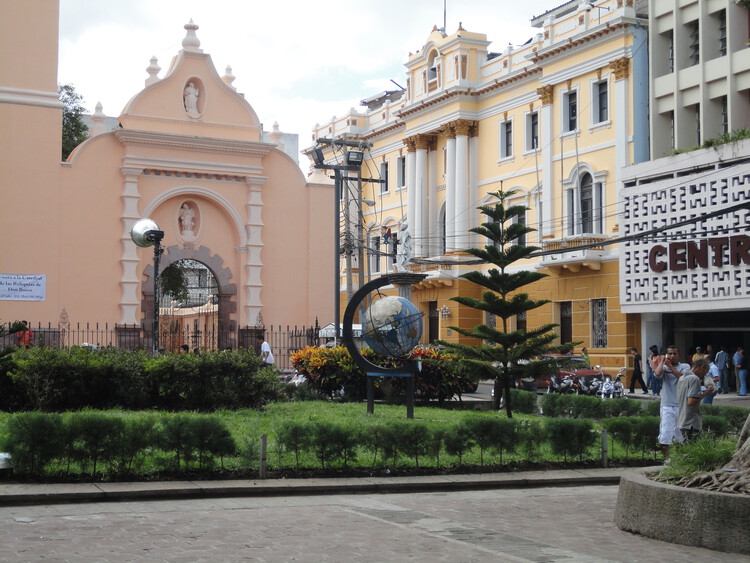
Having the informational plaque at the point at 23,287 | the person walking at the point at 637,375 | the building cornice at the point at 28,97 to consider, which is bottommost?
the person walking at the point at 637,375

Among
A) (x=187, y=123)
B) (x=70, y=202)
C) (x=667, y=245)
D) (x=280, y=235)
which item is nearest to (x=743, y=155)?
(x=667, y=245)

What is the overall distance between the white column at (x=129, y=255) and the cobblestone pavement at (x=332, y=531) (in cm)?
1991

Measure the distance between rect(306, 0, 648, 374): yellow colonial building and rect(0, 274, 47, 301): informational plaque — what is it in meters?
9.34

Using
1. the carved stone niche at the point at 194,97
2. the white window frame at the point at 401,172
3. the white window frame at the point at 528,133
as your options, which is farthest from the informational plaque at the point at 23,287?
the white window frame at the point at 401,172

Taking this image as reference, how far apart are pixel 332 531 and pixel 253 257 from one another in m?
23.8

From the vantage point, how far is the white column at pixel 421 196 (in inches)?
1880

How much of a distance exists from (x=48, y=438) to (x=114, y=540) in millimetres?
3305

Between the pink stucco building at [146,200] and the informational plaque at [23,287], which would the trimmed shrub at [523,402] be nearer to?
the pink stucco building at [146,200]

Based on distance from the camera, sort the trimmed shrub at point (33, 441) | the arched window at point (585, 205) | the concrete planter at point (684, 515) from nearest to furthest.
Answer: the concrete planter at point (684, 515)
the trimmed shrub at point (33, 441)
the arched window at point (585, 205)

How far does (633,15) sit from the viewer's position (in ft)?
116

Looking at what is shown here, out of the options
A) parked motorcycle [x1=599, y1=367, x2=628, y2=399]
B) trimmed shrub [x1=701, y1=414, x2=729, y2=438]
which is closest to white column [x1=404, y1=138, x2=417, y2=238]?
parked motorcycle [x1=599, y1=367, x2=628, y2=399]

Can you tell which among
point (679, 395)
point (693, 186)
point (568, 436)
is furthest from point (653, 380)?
point (679, 395)

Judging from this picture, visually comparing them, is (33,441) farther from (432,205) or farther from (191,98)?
(432,205)

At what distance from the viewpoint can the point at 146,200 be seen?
31359 mm
